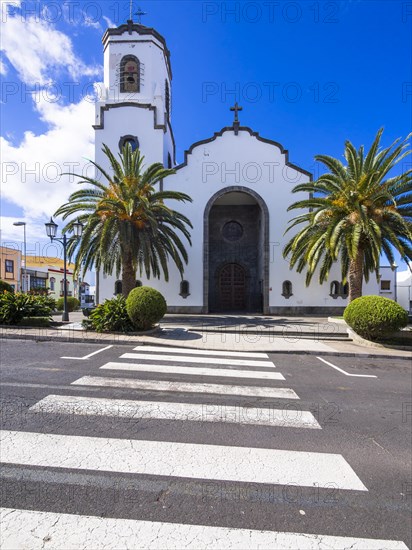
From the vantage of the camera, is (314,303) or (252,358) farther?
(314,303)

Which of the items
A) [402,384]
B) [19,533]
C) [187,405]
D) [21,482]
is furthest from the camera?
[402,384]

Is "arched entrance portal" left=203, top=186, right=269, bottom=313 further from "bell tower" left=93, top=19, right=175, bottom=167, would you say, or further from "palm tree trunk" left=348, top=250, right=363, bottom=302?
"palm tree trunk" left=348, top=250, right=363, bottom=302

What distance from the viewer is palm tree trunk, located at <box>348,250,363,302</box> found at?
47.5 feet

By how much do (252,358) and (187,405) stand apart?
3993 millimetres

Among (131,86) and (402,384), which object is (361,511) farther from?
(131,86)

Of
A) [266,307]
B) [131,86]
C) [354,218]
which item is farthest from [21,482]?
[131,86]

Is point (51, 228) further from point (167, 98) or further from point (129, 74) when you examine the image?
point (167, 98)

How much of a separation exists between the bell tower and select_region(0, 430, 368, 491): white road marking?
22351 millimetres

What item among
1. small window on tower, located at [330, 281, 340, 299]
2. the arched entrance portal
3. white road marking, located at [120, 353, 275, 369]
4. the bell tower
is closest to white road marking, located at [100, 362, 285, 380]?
white road marking, located at [120, 353, 275, 369]

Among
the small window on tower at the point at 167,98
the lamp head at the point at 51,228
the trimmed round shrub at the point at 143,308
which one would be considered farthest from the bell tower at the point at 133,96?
the trimmed round shrub at the point at 143,308

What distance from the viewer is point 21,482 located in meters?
2.75

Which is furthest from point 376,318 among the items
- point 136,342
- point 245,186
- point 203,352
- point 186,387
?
point 245,186

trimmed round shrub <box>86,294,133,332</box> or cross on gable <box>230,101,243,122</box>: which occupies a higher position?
cross on gable <box>230,101,243,122</box>

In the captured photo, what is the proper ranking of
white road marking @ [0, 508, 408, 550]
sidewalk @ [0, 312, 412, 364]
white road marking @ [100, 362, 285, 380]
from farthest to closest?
1. sidewalk @ [0, 312, 412, 364]
2. white road marking @ [100, 362, 285, 380]
3. white road marking @ [0, 508, 408, 550]
